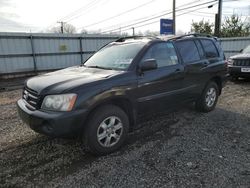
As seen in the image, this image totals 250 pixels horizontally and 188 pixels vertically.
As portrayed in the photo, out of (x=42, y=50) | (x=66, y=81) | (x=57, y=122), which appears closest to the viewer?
(x=57, y=122)

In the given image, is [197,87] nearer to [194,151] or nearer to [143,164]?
[194,151]

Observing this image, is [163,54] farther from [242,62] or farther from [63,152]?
[242,62]

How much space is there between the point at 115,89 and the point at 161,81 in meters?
1.05

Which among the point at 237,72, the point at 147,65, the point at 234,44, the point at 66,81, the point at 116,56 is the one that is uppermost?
the point at 234,44

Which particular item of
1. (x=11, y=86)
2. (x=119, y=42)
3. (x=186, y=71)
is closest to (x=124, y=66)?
(x=119, y=42)

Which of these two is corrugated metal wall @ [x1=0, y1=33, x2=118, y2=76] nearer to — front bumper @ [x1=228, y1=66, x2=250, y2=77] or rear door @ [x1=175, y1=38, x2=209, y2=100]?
front bumper @ [x1=228, y1=66, x2=250, y2=77]

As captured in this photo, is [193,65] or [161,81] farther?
[193,65]

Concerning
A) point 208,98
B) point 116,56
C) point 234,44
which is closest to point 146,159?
point 116,56

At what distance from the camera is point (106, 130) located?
10.7ft

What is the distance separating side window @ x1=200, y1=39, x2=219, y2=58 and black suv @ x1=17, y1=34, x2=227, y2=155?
0.26 metres

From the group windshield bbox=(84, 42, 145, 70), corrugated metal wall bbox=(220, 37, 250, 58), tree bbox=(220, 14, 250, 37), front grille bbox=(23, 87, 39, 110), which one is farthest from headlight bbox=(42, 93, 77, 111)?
tree bbox=(220, 14, 250, 37)

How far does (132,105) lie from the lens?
350 cm

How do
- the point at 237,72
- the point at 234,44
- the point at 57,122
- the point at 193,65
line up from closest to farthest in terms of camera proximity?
1. the point at 57,122
2. the point at 193,65
3. the point at 237,72
4. the point at 234,44

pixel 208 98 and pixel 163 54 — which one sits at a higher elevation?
pixel 163 54
